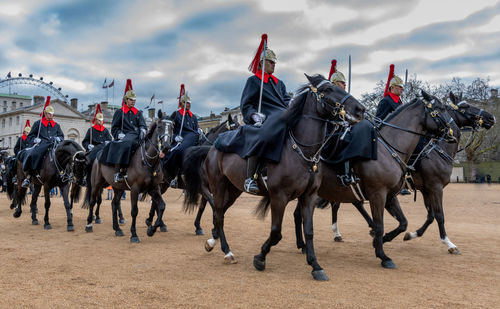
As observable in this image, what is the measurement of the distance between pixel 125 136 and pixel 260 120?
5.18 metres

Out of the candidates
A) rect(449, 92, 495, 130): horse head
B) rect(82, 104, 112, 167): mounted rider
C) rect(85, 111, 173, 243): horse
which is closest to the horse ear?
rect(449, 92, 495, 130): horse head

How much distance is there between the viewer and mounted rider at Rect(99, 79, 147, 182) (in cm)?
1029

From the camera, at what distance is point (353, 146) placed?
282 inches

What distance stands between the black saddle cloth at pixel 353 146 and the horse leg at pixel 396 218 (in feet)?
5.36

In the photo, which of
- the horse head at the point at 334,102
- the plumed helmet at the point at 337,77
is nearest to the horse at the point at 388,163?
the horse head at the point at 334,102

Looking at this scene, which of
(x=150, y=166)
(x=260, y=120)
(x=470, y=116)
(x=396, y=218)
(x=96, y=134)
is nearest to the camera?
(x=260, y=120)

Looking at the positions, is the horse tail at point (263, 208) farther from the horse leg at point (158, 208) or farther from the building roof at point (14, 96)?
the building roof at point (14, 96)

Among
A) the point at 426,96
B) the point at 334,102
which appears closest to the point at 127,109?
the point at 334,102

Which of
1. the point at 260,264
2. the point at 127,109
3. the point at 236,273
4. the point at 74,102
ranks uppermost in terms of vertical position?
the point at 74,102

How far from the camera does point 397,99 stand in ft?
31.3

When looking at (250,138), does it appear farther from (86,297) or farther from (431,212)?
(431,212)

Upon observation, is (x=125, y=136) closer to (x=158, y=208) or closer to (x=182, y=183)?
(x=182, y=183)

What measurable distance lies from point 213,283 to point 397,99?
617 cm

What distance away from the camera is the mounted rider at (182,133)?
11.1 metres
